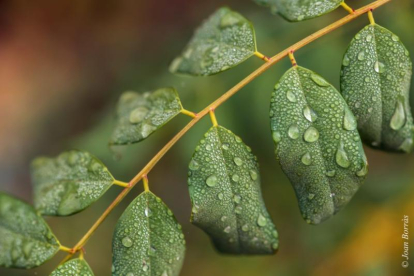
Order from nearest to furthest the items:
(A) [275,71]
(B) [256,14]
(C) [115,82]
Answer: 1. (A) [275,71]
2. (B) [256,14]
3. (C) [115,82]

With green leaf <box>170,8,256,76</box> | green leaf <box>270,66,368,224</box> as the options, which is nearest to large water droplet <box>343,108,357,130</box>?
green leaf <box>270,66,368,224</box>

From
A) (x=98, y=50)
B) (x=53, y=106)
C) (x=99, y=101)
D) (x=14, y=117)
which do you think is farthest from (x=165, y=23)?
(x=14, y=117)

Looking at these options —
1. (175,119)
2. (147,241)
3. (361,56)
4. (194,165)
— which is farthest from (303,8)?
(175,119)

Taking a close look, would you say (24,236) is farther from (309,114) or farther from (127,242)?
(309,114)

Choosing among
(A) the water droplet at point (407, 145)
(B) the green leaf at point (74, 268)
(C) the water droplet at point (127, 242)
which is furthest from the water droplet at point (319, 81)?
(B) the green leaf at point (74, 268)

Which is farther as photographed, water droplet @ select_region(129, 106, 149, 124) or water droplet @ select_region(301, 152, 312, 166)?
water droplet @ select_region(129, 106, 149, 124)

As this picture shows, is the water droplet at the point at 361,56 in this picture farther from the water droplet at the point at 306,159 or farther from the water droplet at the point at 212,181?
the water droplet at the point at 212,181

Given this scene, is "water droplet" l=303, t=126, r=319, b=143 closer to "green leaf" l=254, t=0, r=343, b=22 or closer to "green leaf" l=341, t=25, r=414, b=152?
"green leaf" l=341, t=25, r=414, b=152

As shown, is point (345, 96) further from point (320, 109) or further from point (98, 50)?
point (98, 50)
